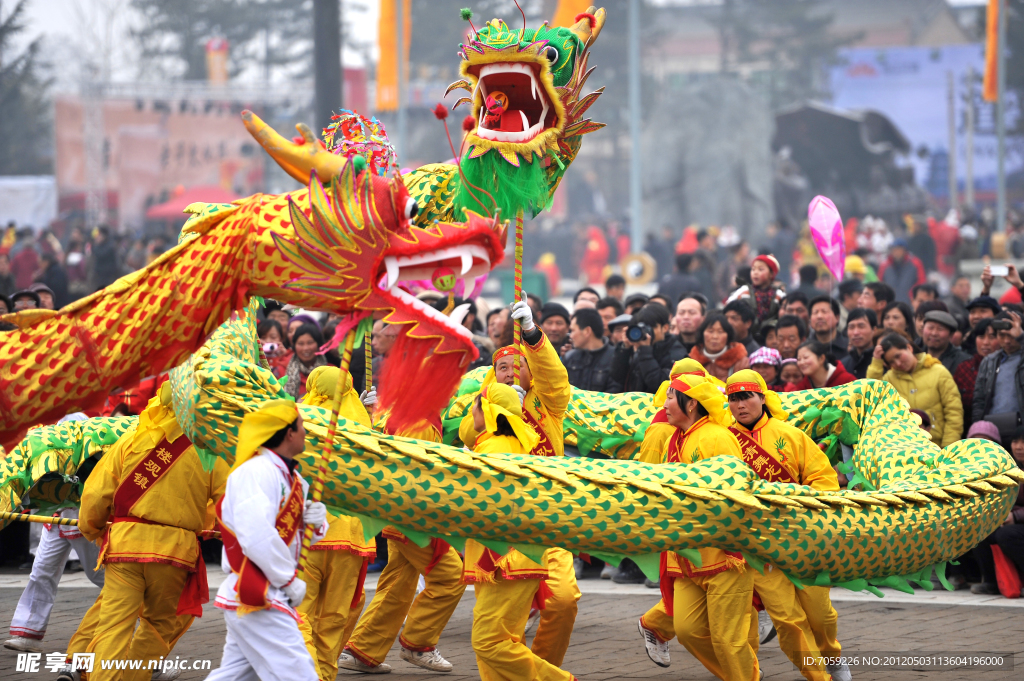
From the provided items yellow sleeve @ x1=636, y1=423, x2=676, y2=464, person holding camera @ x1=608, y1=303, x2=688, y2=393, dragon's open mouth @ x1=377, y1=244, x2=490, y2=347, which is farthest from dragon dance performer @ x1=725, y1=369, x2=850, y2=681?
person holding camera @ x1=608, y1=303, x2=688, y2=393

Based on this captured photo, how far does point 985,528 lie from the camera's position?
510 centimetres

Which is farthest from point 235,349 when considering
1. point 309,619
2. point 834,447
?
point 834,447

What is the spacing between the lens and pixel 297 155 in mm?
3744

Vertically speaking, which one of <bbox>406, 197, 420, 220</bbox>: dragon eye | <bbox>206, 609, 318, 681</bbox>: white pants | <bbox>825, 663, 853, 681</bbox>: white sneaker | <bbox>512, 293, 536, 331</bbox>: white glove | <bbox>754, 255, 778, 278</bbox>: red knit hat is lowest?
<bbox>825, 663, 853, 681</bbox>: white sneaker

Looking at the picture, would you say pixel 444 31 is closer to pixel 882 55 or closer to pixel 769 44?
pixel 769 44

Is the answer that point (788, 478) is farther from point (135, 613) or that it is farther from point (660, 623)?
point (135, 613)

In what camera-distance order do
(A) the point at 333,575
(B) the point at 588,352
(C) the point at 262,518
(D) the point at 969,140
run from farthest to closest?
(D) the point at 969,140 → (B) the point at 588,352 → (A) the point at 333,575 → (C) the point at 262,518

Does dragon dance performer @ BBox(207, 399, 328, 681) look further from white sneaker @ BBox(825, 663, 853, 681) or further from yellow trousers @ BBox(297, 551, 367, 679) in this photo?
white sneaker @ BBox(825, 663, 853, 681)

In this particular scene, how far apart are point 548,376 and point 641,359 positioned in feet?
9.44

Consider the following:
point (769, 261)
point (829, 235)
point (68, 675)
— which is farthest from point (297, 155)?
point (769, 261)

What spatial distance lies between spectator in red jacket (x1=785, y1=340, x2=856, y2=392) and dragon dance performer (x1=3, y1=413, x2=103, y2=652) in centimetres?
422

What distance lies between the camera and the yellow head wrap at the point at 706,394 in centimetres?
519

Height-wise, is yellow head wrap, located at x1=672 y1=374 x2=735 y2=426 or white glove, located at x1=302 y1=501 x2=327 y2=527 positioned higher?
yellow head wrap, located at x1=672 y1=374 x2=735 y2=426

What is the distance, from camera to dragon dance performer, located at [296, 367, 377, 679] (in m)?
5.43
